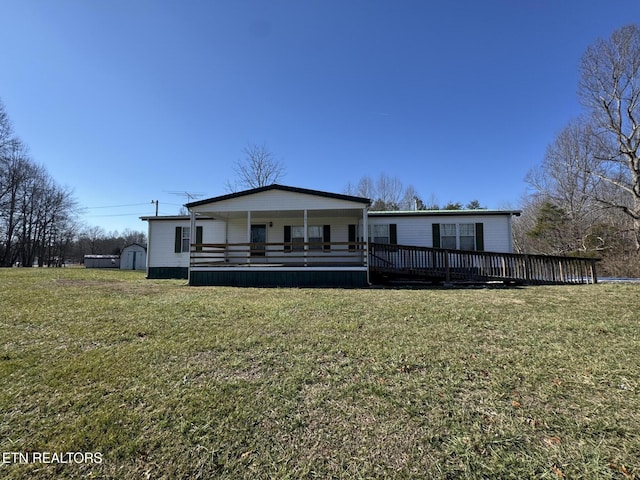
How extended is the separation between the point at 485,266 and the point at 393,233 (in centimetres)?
402

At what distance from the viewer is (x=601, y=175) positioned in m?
20.6

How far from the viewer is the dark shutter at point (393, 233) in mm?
13535

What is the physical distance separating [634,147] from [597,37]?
7.74m

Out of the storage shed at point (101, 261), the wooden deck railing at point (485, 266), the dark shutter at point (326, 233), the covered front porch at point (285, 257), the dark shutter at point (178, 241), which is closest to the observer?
the wooden deck railing at point (485, 266)

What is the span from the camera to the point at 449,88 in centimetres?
1485

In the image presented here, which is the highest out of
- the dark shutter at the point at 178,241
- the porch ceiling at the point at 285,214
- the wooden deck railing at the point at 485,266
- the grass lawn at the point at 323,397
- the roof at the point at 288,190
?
the roof at the point at 288,190

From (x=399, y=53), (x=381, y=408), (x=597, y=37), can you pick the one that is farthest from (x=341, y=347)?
(x=597, y=37)

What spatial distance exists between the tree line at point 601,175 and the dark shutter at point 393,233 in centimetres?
1317

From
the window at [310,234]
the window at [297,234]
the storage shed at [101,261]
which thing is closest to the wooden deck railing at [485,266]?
the window at [310,234]

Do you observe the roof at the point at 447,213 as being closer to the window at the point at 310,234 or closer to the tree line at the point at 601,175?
the window at the point at 310,234

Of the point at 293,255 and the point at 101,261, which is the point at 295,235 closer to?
the point at 293,255

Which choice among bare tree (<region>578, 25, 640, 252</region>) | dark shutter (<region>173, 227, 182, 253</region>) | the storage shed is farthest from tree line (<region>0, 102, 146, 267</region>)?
bare tree (<region>578, 25, 640, 252</region>)

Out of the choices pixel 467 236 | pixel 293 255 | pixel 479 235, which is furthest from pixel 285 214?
pixel 479 235

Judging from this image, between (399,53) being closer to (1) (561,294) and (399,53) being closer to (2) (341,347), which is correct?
(1) (561,294)
